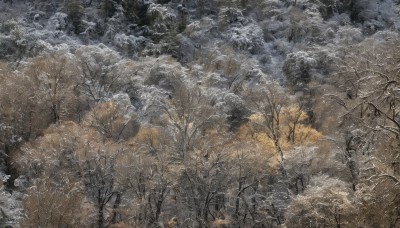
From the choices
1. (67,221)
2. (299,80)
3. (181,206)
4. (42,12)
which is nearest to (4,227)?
(67,221)

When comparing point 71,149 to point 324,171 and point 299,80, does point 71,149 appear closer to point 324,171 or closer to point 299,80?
point 324,171

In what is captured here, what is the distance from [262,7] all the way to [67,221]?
53.4 meters

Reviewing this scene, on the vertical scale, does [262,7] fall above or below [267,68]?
above

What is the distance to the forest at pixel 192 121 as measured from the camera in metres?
26.0

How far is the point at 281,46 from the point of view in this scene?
6800 centimetres

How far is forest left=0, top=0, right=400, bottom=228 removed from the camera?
2602 centimetres

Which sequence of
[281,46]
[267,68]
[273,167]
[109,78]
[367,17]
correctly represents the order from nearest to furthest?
[273,167], [109,78], [267,68], [281,46], [367,17]

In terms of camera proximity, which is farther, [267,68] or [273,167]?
[267,68]

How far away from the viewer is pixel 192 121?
42500mm

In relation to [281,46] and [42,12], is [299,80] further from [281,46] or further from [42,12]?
[42,12]

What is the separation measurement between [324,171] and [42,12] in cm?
4889

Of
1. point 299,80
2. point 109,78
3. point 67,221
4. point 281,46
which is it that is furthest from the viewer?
point 281,46

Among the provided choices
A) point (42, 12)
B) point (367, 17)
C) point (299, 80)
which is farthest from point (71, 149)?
point (367, 17)

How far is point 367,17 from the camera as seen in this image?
244 feet
